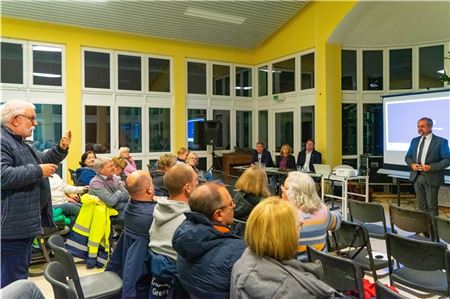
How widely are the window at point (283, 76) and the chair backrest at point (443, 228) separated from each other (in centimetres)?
644

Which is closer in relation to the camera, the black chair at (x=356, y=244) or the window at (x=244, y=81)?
the black chair at (x=356, y=244)

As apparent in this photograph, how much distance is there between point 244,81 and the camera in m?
10.2

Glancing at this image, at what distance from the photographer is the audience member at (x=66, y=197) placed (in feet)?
14.5

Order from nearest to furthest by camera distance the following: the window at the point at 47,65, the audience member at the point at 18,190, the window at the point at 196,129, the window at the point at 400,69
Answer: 1. the audience member at the point at 18,190
2. the window at the point at 47,65
3. the window at the point at 400,69
4. the window at the point at 196,129

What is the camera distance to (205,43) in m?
9.27

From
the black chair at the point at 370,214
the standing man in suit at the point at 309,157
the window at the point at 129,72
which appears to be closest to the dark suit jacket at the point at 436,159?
the black chair at the point at 370,214

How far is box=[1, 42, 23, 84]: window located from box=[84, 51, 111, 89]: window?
126cm

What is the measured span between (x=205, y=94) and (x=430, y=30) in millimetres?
5202

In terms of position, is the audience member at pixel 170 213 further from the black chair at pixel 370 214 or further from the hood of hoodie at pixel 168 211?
the black chair at pixel 370 214

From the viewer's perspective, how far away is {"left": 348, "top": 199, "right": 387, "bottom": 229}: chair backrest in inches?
134

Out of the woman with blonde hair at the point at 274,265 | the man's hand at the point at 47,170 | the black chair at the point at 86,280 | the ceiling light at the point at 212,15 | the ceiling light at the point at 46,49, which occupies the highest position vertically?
the ceiling light at the point at 212,15

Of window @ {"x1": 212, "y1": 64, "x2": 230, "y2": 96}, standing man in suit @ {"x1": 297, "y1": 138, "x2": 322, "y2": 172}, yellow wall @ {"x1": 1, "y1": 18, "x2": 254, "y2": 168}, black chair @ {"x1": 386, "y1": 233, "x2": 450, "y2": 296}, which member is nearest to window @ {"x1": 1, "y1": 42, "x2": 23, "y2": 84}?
yellow wall @ {"x1": 1, "y1": 18, "x2": 254, "y2": 168}

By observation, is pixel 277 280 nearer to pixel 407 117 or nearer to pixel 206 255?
pixel 206 255

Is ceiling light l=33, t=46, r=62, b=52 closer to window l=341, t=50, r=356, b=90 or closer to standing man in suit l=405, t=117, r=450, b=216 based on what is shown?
window l=341, t=50, r=356, b=90
